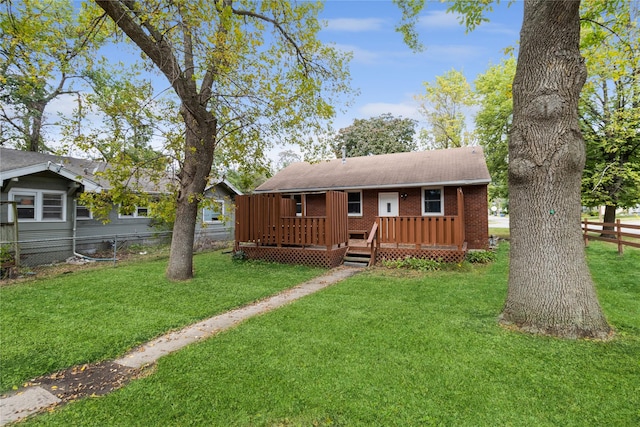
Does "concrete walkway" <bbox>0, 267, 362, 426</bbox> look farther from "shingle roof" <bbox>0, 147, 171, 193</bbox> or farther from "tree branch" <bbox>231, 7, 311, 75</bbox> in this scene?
"tree branch" <bbox>231, 7, 311, 75</bbox>

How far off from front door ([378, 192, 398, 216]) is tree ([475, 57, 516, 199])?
8.38 m

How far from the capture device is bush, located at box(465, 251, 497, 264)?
1058 cm

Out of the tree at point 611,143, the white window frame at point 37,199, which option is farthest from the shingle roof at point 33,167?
the tree at point 611,143

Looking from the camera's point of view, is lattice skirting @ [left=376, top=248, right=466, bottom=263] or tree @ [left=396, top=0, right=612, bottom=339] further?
lattice skirting @ [left=376, top=248, right=466, bottom=263]

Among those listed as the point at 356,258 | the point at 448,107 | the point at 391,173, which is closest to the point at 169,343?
the point at 356,258

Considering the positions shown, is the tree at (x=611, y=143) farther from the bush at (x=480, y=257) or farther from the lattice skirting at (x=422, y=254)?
the lattice skirting at (x=422, y=254)

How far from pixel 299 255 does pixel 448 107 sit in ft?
76.6

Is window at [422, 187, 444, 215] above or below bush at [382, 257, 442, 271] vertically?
above

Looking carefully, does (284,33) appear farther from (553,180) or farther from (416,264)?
(553,180)

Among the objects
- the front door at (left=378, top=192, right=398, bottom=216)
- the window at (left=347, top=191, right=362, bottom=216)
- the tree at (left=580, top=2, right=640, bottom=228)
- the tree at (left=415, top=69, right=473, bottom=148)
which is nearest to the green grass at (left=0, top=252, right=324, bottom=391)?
the window at (left=347, top=191, right=362, bottom=216)

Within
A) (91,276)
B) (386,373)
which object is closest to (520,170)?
(386,373)

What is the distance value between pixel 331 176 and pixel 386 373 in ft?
41.6

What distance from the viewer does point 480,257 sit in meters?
10.7

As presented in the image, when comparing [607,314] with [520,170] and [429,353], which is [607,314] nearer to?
[520,170]
